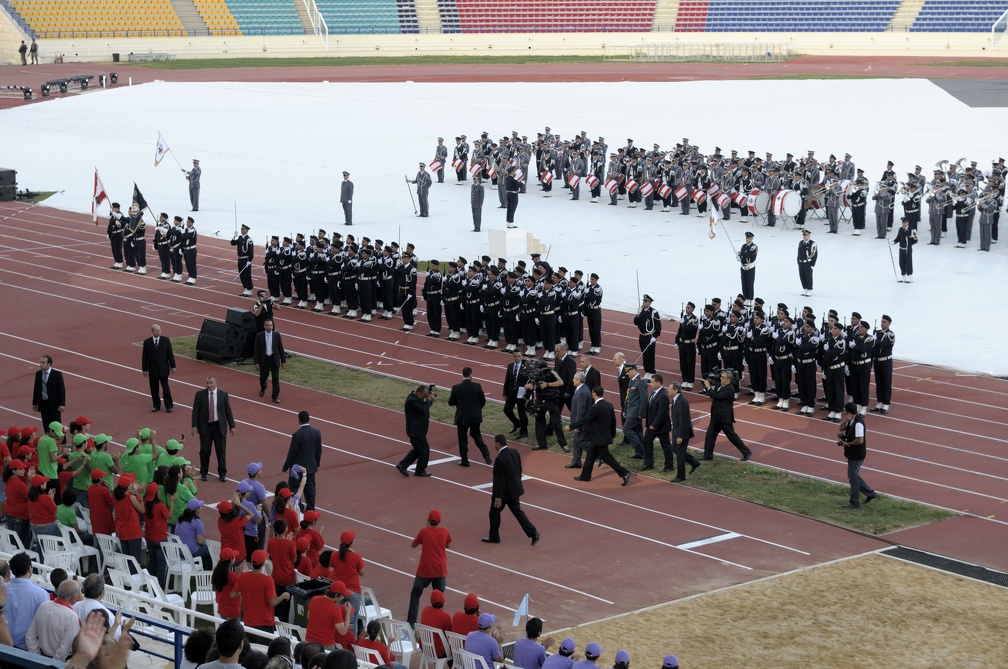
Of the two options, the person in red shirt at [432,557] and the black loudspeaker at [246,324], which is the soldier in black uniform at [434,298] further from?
the person in red shirt at [432,557]

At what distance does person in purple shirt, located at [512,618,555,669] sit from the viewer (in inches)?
404

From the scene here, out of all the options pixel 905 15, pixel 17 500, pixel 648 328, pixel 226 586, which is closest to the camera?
pixel 226 586

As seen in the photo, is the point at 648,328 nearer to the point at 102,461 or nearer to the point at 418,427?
the point at 418,427

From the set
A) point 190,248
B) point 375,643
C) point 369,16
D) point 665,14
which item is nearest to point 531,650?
point 375,643

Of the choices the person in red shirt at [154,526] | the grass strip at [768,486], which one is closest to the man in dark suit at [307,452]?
the person in red shirt at [154,526]

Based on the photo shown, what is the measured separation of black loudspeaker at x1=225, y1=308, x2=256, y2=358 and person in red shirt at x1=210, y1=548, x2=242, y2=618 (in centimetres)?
1279

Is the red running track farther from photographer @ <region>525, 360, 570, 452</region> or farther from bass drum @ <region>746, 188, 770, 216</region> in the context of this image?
bass drum @ <region>746, 188, 770, 216</region>

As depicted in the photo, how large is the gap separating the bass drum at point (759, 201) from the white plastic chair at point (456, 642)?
82.3 ft

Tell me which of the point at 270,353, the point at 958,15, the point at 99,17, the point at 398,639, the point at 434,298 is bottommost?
the point at 398,639

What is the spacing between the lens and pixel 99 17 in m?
78.3

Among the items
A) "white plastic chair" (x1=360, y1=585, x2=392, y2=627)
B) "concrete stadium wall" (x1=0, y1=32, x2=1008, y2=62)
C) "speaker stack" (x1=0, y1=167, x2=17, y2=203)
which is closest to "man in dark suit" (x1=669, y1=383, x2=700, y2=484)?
"white plastic chair" (x1=360, y1=585, x2=392, y2=627)

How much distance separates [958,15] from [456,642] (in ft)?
236

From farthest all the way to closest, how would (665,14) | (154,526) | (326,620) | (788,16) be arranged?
(665,14)
(788,16)
(154,526)
(326,620)

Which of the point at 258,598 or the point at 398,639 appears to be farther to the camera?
the point at 398,639
